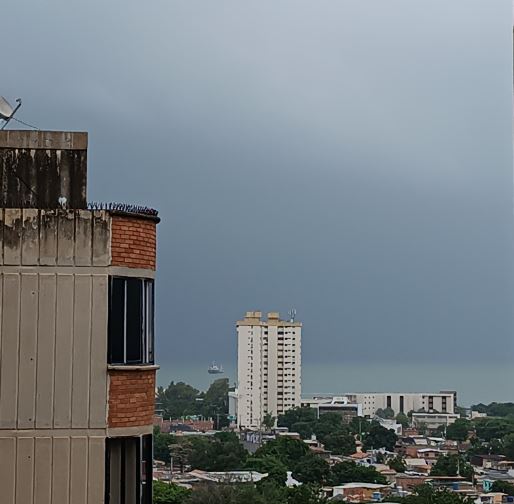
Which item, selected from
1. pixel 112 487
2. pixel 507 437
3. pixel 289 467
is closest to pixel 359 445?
pixel 507 437

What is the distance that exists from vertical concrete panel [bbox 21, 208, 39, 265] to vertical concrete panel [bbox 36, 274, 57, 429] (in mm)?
108

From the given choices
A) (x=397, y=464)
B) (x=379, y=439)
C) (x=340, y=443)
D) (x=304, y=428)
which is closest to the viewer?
(x=397, y=464)

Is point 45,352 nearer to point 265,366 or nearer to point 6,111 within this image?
point 6,111

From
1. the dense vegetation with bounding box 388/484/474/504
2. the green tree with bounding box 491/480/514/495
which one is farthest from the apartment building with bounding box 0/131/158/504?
the green tree with bounding box 491/480/514/495

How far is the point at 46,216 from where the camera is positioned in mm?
4605

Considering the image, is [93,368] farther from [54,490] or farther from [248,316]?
[248,316]

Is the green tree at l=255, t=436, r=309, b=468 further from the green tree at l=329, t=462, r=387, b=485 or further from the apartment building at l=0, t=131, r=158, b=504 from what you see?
the apartment building at l=0, t=131, r=158, b=504

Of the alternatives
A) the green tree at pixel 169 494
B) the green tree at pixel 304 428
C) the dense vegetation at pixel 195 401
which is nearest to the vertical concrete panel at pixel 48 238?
the green tree at pixel 169 494

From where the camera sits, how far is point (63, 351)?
4531 millimetres

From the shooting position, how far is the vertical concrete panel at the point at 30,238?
4.56 metres

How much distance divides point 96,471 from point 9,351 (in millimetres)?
749

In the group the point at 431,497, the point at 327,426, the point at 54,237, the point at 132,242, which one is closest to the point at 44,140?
the point at 54,237

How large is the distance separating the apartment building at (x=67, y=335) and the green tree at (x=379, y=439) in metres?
53.9

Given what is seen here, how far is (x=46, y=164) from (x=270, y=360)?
64.3m
